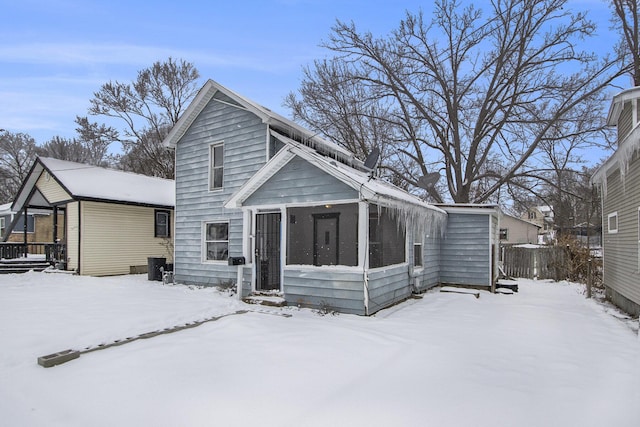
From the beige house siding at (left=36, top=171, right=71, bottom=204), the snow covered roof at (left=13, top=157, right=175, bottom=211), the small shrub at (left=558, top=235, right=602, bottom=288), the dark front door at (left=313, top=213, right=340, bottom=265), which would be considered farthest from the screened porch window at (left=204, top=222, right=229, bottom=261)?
the small shrub at (left=558, top=235, right=602, bottom=288)

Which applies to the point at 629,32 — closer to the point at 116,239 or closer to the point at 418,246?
the point at 418,246

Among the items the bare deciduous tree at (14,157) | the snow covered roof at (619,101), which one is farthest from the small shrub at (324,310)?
the bare deciduous tree at (14,157)

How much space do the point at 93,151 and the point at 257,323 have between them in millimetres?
34252

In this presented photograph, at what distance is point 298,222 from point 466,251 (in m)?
5.53

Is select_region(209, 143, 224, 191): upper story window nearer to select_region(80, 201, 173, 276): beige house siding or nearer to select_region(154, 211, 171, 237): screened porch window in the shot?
select_region(80, 201, 173, 276): beige house siding

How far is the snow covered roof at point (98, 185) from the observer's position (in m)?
13.1

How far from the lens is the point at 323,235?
38.3 ft

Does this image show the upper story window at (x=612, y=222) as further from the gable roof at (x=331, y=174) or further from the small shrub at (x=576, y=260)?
the gable roof at (x=331, y=174)

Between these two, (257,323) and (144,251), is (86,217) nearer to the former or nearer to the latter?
(144,251)

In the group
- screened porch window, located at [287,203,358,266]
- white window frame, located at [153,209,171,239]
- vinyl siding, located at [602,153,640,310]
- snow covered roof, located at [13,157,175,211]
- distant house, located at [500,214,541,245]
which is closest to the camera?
vinyl siding, located at [602,153,640,310]

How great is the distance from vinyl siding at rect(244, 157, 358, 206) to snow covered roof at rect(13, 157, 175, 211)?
7.79 meters

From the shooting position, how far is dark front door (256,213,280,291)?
9.19m

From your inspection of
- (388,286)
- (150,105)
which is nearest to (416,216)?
(388,286)

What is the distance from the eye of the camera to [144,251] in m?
14.7
